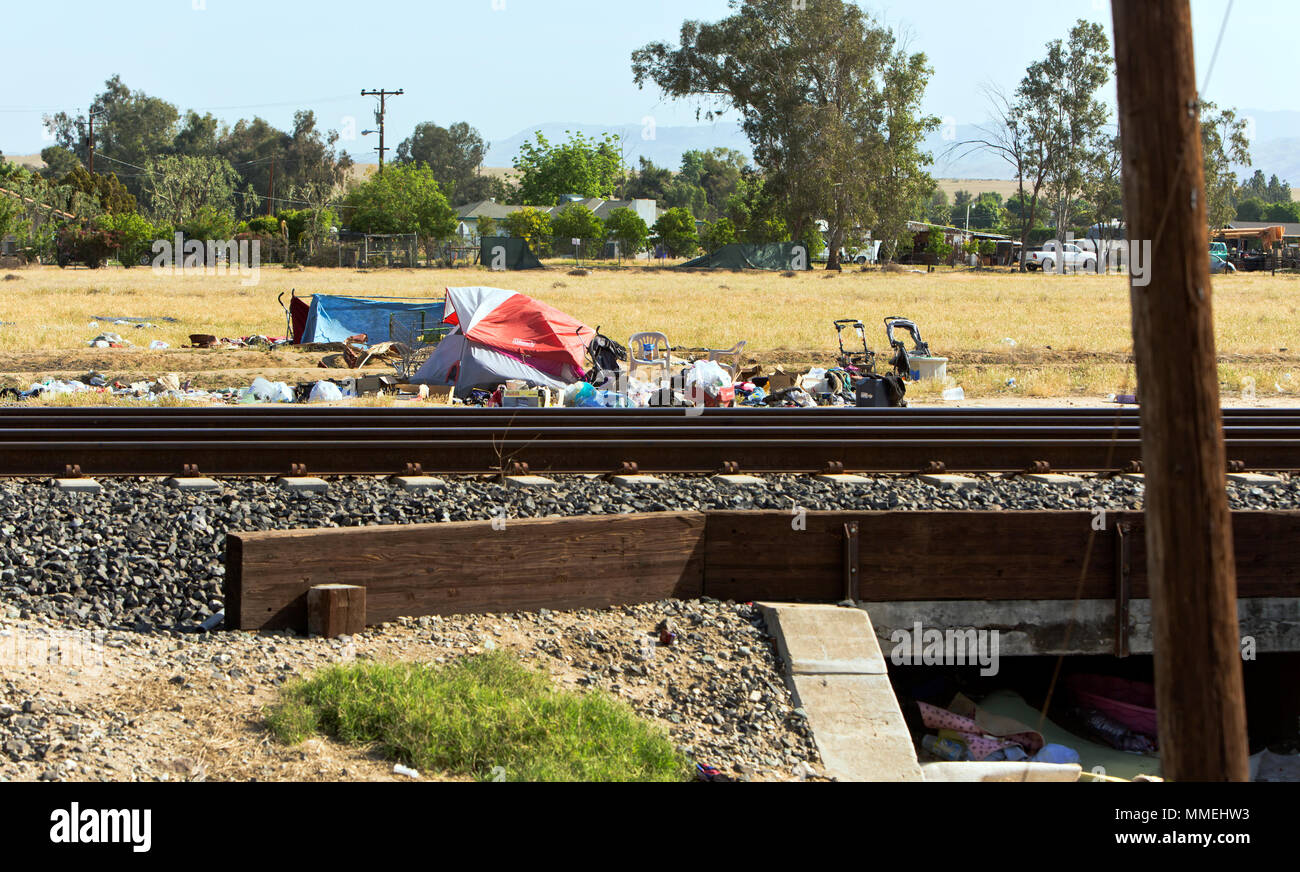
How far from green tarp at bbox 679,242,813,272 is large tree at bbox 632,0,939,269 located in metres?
2.51

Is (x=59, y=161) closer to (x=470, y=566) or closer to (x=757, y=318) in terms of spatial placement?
(x=757, y=318)

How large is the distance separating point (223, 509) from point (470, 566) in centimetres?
259

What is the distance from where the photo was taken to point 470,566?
714 centimetres

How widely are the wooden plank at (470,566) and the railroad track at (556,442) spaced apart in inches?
112

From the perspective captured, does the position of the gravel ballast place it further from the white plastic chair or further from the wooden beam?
the white plastic chair

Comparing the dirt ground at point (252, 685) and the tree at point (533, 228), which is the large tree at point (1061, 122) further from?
the dirt ground at point (252, 685)

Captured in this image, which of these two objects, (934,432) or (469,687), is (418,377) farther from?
(469,687)

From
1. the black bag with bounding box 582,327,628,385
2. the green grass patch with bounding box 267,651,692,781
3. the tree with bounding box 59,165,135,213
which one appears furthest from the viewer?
the tree with bounding box 59,165,135,213

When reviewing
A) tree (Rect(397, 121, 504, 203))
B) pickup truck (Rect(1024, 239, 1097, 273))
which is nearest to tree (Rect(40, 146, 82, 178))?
tree (Rect(397, 121, 504, 203))

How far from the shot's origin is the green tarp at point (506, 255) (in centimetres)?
6712

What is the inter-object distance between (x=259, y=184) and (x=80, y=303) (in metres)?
114

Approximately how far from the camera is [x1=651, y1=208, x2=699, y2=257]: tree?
8469 centimetres

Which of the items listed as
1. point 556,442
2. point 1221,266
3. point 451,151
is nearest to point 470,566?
point 556,442

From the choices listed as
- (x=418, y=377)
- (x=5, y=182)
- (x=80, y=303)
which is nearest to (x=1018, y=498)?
(x=418, y=377)
